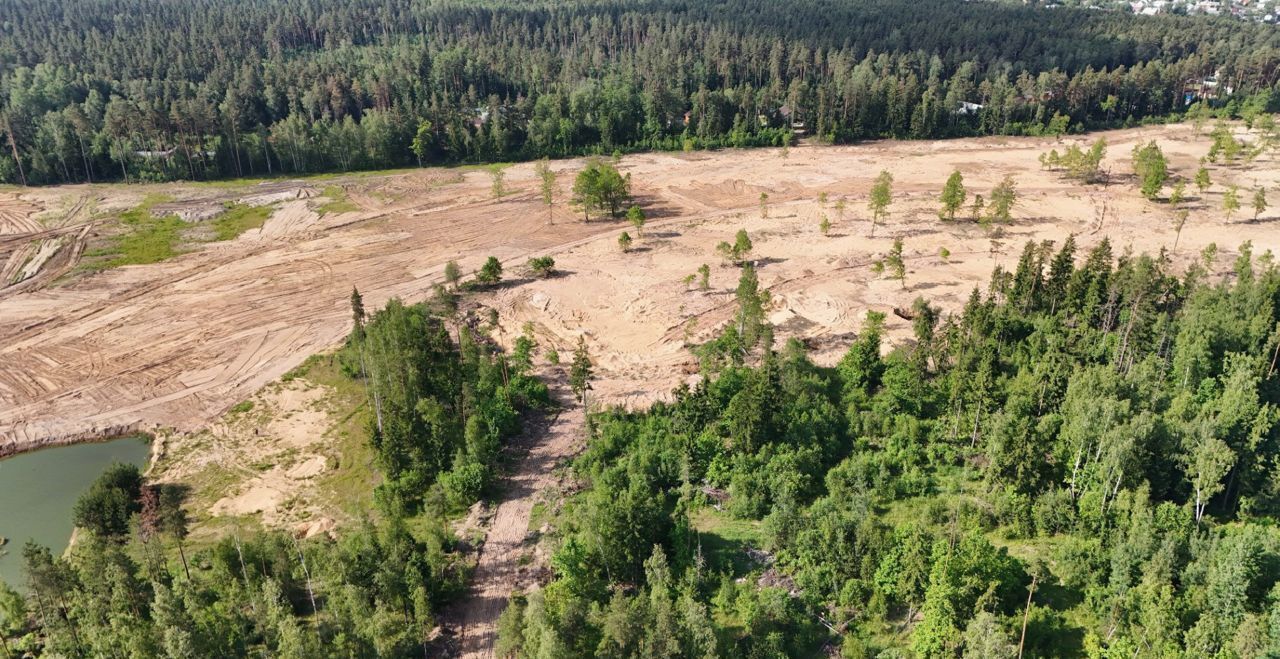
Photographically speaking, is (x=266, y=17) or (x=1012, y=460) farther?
(x=266, y=17)

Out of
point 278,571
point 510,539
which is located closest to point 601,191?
point 510,539

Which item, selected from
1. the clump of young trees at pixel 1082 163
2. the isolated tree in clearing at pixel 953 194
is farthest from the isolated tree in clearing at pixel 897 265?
the clump of young trees at pixel 1082 163

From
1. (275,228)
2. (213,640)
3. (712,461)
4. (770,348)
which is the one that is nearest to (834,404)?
(770,348)

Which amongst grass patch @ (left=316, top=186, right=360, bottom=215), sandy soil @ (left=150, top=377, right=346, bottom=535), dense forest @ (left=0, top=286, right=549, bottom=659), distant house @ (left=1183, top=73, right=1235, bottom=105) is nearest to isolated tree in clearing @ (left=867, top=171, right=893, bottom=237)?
dense forest @ (left=0, top=286, right=549, bottom=659)

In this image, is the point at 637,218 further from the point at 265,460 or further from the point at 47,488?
the point at 47,488

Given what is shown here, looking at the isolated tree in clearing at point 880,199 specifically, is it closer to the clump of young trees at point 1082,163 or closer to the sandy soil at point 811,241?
the sandy soil at point 811,241

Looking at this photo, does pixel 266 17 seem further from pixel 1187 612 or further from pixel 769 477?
pixel 1187 612

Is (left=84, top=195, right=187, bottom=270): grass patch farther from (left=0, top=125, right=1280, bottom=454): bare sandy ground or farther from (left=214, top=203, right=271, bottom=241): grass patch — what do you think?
(left=214, top=203, right=271, bottom=241): grass patch
